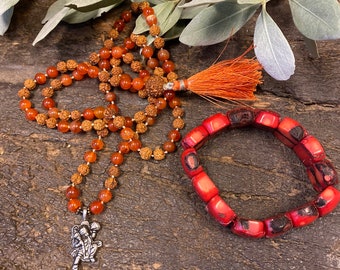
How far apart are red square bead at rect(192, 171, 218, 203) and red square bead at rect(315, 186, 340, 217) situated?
0.26 meters

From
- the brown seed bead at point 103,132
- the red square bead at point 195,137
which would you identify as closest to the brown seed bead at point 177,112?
the red square bead at point 195,137

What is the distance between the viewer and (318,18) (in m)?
1.17

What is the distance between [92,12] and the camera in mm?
1455

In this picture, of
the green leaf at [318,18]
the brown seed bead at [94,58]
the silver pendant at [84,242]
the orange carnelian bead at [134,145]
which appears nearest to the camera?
the green leaf at [318,18]

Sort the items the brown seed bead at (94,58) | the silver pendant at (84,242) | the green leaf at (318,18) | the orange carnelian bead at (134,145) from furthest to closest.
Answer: the brown seed bead at (94,58) → the orange carnelian bead at (134,145) → the silver pendant at (84,242) → the green leaf at (318,18)

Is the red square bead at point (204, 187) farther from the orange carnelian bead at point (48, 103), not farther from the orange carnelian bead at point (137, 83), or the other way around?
the orange carnelian bead at point (48, 103)

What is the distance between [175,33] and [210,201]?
554 mm

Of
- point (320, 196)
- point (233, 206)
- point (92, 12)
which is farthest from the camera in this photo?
point (92, 12)

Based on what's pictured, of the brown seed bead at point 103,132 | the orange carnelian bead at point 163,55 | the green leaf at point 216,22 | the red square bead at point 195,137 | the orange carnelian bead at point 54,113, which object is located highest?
the green leaf at point 216,22

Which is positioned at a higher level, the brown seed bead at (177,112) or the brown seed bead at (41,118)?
the brown seed bead at (41,118)

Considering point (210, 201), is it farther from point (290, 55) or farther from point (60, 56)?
point (60, 56)

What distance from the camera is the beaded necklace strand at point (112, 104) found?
1.30 meters

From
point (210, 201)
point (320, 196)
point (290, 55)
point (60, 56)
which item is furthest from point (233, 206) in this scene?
point (60, 56)

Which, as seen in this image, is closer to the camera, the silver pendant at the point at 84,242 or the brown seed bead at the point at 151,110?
the silver pendant at the point at 84,242
